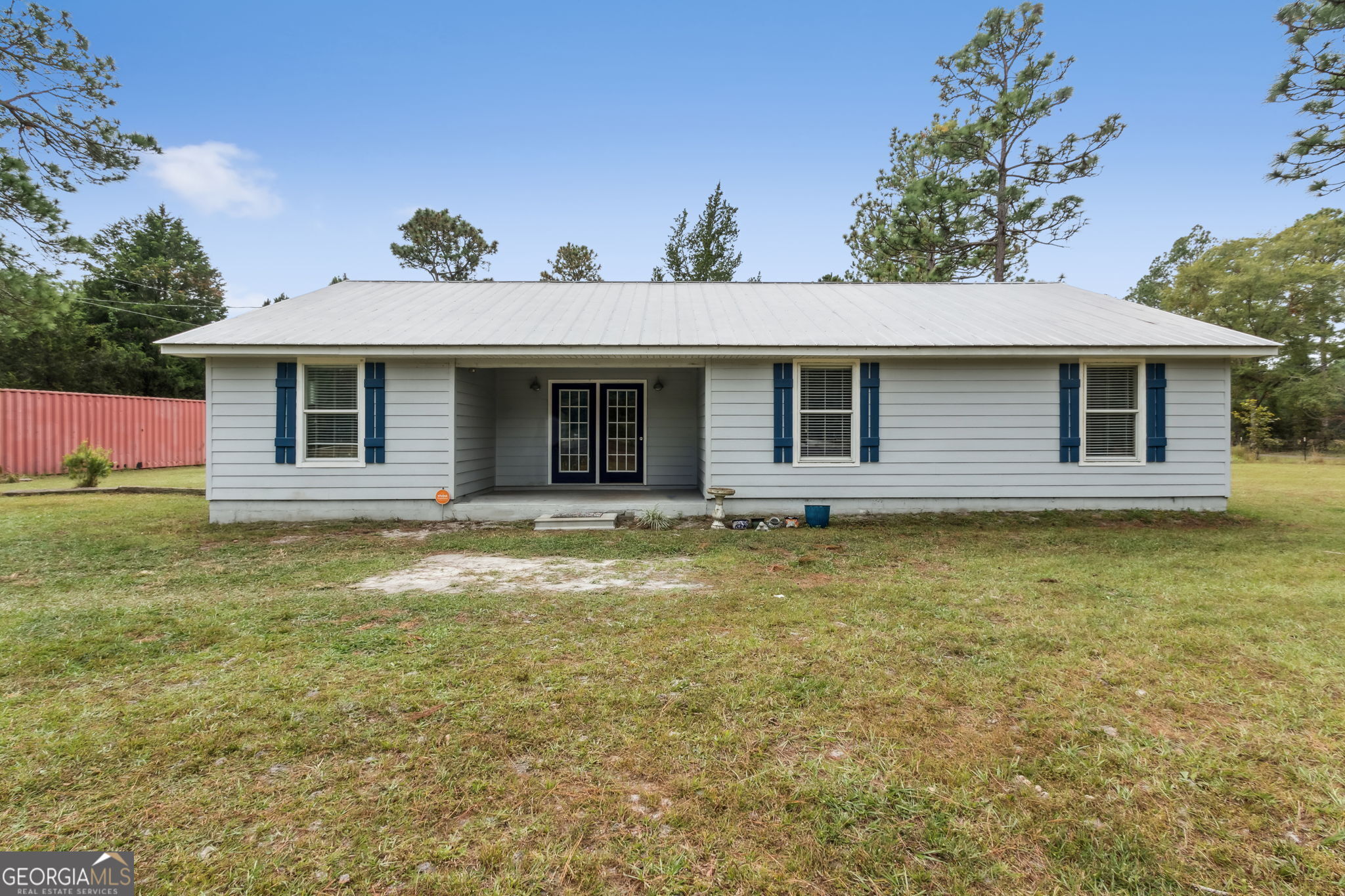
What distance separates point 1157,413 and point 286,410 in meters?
11.5

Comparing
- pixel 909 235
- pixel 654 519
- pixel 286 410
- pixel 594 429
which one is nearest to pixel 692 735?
pixel 654 519

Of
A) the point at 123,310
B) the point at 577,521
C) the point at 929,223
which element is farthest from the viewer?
the point at 123,310

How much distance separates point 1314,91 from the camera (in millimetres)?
5852

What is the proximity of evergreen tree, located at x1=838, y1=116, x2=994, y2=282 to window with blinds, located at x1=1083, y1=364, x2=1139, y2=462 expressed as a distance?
10.5m

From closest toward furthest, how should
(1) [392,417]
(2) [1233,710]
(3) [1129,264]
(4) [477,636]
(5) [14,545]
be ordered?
(2) [1233,710]
(4) [477,636]
(5) [14,545]
(1) [392,417]
(3) [1129,264]

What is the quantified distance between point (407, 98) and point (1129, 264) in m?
39.1

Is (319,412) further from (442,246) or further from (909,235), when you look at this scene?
(442,246)

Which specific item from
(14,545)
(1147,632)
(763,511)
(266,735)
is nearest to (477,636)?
(266,735)

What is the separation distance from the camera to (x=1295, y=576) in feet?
16.0

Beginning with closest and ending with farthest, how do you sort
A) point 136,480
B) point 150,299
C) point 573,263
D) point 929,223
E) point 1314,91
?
1. point 1314,91
2. point 136,480
3. point 929,223
4. point 573,263
5. point 150,299

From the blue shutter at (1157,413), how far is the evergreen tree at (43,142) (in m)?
15.3

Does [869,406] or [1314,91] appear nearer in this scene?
[1314,91]

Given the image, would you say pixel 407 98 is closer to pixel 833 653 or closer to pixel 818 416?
pixel 818 416

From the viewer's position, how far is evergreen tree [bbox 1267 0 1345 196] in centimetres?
564
